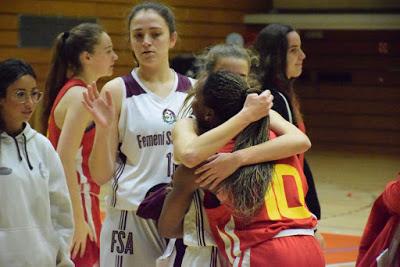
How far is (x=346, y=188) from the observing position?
11.0m

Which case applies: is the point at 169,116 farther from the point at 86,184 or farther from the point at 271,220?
the point at 271,220

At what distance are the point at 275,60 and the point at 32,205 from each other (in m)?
1.57

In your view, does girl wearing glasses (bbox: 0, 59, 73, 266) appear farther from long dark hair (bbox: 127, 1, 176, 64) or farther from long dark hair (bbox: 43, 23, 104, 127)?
long dark hair (bbox: 43, 23, 104, 127)

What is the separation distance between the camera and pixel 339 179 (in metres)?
11.8

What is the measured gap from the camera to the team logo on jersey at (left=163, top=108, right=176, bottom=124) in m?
3.54

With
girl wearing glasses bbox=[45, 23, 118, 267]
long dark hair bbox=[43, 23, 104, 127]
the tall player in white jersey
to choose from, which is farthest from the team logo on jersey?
long dark hair bbox=[43, 23, 104, 127]

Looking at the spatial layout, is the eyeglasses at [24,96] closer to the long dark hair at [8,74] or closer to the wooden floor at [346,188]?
the long dark hair at [8,74]

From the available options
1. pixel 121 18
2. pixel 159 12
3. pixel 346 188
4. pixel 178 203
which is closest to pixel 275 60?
pixel 159 12

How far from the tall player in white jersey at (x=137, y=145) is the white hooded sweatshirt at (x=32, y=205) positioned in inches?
11.9

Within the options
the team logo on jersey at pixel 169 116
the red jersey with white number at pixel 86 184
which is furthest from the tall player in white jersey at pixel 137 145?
the red jersey with white number at pixel 86 184

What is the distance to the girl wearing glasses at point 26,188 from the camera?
3.06 m

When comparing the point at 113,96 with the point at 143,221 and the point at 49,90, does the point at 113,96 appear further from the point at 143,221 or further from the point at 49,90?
the point at 49,90

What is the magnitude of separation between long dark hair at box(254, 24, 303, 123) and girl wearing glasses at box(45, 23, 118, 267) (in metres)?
0.87

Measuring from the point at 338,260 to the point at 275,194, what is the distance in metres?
Result: 4.16
